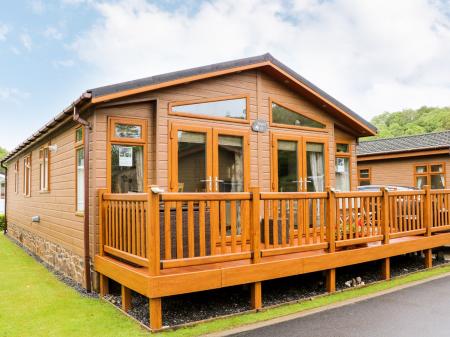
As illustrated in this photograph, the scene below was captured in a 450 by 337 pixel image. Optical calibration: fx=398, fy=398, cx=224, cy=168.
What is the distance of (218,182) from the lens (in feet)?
22.3

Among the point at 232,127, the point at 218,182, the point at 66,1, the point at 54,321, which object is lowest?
the point at 54,321

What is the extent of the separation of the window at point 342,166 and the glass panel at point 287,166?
5.51 ft

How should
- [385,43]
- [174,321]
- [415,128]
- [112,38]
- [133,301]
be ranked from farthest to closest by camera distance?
1. [415,128]
2. [385,43]
3. [112,38]
4. [133,301]
5. [174,321]

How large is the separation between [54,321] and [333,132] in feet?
21.3

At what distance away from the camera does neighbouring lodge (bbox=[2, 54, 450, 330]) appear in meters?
4.83

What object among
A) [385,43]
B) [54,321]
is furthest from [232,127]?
[385,43]

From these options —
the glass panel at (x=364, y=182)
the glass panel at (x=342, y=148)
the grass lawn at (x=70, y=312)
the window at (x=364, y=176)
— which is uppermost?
the glass panel at (x=342, y=148)

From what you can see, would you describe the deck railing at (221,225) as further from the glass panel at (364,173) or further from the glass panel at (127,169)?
the glass panel at (364,173)

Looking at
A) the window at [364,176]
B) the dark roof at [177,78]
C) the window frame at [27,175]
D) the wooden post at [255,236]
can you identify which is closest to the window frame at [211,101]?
the dark roof at [177,78]

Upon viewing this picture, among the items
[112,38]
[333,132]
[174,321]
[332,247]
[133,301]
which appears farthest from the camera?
[112,38]

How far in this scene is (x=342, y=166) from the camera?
30.5ft

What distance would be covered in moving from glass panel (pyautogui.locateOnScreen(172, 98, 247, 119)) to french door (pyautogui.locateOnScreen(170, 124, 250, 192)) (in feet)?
0.97

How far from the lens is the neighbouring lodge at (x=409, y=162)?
15.2 m

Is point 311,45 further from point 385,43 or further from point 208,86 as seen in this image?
point 208,86
